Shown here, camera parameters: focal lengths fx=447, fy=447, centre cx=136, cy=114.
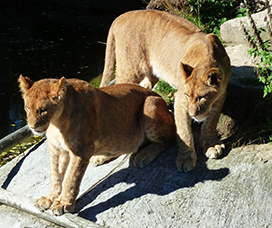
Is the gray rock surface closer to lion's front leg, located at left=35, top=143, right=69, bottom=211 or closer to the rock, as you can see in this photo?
lion's front leg, located at left=35, top=143, right=69, bottom=211

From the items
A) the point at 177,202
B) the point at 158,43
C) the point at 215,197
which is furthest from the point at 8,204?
the point at 158,43

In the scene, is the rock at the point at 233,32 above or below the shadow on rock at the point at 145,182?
above

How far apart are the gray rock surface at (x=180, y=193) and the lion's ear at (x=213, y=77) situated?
0.97 metres

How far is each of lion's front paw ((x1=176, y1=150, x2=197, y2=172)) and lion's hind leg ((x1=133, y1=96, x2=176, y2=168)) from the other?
1.13 feet

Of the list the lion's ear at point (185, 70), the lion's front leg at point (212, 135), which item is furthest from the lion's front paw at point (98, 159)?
the lion's ear at point (185, 70)

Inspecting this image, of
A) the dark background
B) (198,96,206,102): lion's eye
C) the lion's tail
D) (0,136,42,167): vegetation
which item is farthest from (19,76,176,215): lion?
the dark background

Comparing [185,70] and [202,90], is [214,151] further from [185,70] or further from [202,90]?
[185,70]

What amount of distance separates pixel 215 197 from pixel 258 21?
10.4ft

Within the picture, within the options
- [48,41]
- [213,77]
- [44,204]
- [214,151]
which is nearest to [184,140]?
[214,151]

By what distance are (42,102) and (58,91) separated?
177 millimetres

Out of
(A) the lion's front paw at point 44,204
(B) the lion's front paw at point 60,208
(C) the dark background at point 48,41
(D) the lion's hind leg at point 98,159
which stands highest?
(B) the lion's front paw at point 60,208

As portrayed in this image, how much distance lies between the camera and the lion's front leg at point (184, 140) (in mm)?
4855

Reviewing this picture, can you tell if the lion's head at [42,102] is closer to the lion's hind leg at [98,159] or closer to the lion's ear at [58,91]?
the lion's ear at [58,91]

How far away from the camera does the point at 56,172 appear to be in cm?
462
